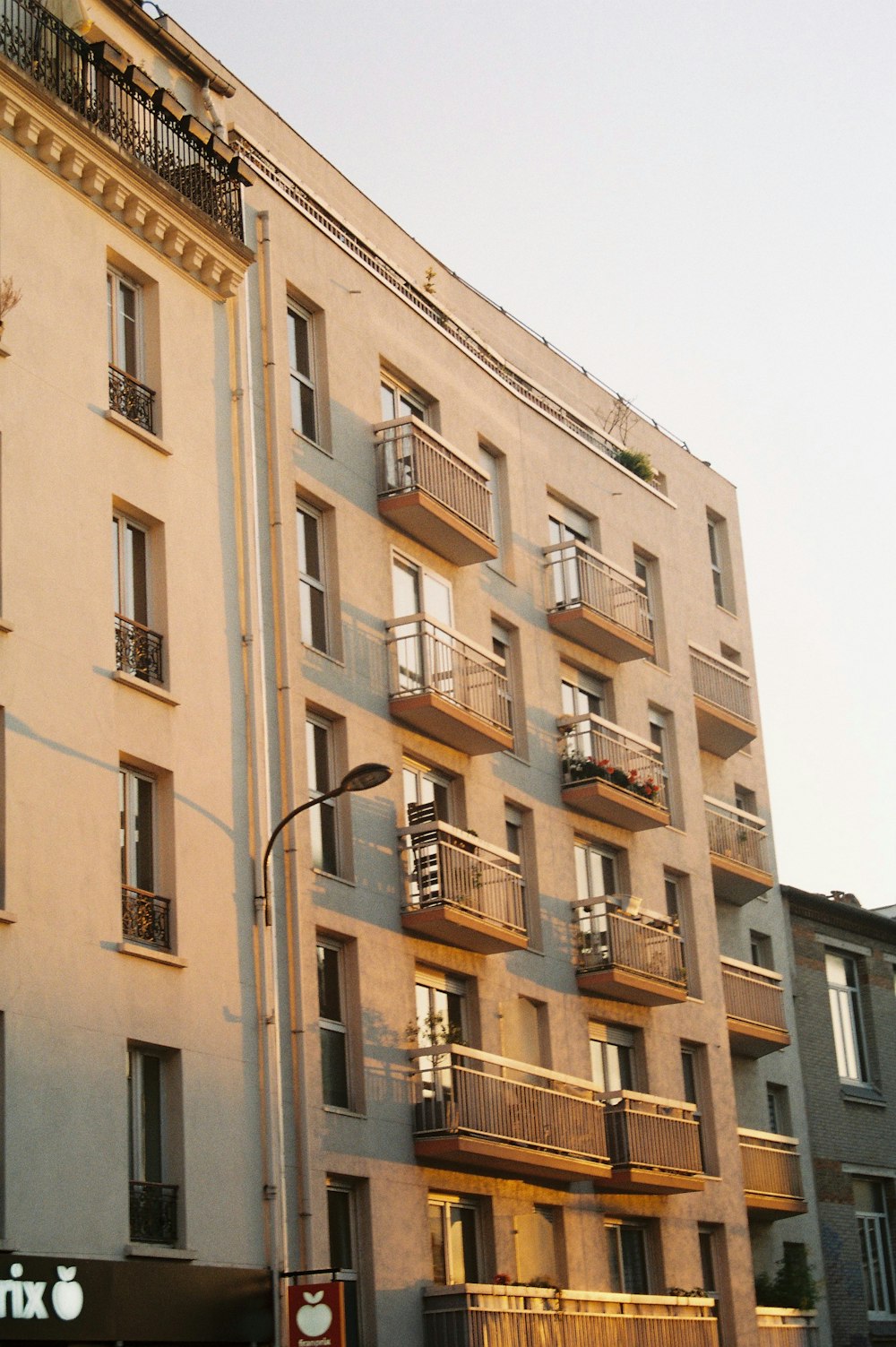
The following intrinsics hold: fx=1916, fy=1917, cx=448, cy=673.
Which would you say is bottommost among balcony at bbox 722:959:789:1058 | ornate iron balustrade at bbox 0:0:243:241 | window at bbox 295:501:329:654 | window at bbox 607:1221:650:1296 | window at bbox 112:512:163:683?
window at bbox 607:1221:650:1296

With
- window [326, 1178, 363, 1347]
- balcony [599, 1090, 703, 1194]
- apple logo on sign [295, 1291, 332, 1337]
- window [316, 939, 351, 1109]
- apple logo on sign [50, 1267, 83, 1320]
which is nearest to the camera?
apple logo on sign [50, 1267, 83, 1320]

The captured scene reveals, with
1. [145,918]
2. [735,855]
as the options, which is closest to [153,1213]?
[145,918]

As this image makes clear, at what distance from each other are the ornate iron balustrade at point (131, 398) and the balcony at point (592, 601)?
33.5ft

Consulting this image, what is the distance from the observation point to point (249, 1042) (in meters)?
22.3

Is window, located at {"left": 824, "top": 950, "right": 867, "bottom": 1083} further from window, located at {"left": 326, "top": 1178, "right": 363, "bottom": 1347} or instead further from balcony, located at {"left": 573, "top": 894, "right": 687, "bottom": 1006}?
window, located at {"left": 326, "top": 1178, "right": 363, "bottom": 1347}

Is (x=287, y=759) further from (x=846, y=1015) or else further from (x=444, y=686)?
(x=846, y=1015)

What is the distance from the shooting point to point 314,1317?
67.7ft

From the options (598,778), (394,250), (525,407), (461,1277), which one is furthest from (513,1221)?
(394,250)

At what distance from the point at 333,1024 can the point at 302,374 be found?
30.9ft

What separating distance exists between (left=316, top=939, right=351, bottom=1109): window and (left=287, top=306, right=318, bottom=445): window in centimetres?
728

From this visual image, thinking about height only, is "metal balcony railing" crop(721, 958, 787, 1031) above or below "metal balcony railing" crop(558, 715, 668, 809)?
below

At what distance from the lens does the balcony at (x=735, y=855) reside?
3697 centimetres

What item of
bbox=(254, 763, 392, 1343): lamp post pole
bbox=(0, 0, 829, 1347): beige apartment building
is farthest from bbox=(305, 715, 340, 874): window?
bbox=(254, 763, 392, 1343): lamp post pole

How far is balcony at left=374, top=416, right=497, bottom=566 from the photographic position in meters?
28.1
